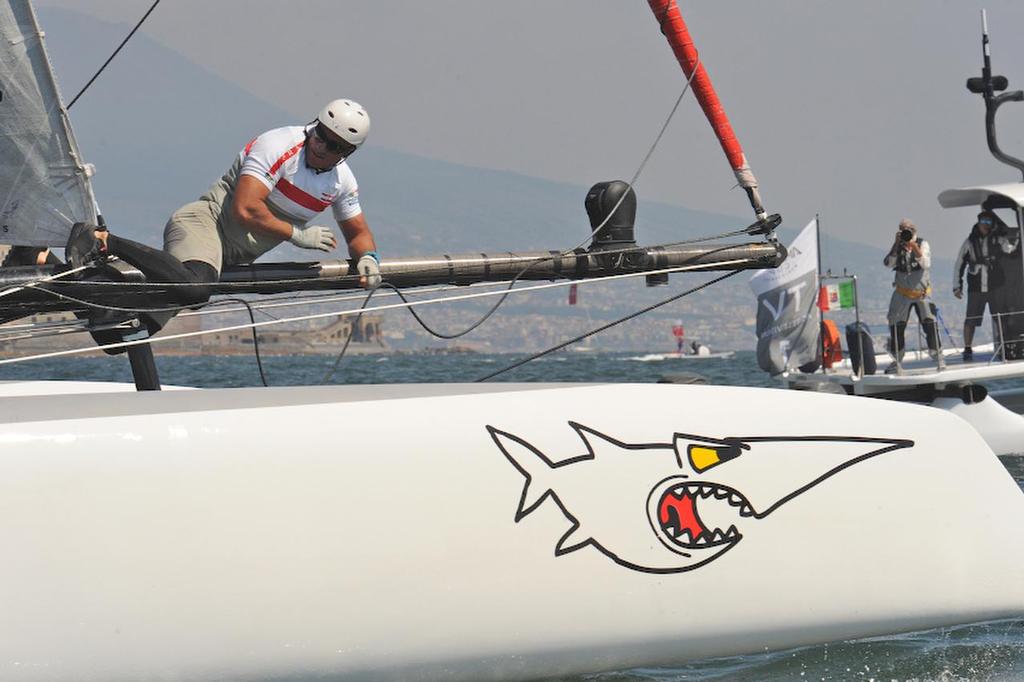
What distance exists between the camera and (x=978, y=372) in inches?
477


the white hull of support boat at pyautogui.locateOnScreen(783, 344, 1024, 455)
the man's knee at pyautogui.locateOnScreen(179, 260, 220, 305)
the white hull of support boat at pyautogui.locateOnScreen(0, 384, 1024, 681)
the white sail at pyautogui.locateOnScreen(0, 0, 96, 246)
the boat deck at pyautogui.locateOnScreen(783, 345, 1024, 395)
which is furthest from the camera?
the boat deck at pyautogui.locateOnScreen(783, 345, 1024, 395)

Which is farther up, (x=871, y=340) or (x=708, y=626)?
(x=871, y=340)

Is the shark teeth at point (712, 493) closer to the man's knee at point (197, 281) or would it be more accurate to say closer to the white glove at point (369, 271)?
the white glove at point (369, 271)

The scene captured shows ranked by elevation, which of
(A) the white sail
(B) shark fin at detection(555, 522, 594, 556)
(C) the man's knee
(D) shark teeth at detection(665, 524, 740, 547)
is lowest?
(D) shark teeth at detection(665, 524, 740, 547)

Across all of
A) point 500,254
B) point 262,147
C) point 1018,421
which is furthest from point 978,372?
point 262,147

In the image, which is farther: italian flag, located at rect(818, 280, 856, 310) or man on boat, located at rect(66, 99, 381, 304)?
italian flag, located at rect(818, 280, 856, 310)

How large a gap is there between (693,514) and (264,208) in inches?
72.2

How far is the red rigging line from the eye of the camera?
535 cm

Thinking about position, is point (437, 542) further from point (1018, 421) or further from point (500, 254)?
point (1018, 421)

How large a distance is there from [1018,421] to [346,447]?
29.5 feet

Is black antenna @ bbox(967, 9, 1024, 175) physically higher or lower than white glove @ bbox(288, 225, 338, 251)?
higher

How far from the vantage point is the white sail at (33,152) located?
530 cm

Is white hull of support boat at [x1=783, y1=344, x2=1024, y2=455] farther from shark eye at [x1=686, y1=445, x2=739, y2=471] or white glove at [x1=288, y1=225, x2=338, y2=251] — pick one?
shark eye at [x1=686, y1=445, x2=739, y2=471]

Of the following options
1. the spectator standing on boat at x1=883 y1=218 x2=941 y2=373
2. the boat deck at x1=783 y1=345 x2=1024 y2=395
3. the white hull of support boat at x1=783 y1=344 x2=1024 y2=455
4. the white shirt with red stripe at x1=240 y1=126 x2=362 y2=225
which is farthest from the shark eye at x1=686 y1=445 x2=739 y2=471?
the spectator standing on boat at x1=883 y1=218 x2=941 y2=373
